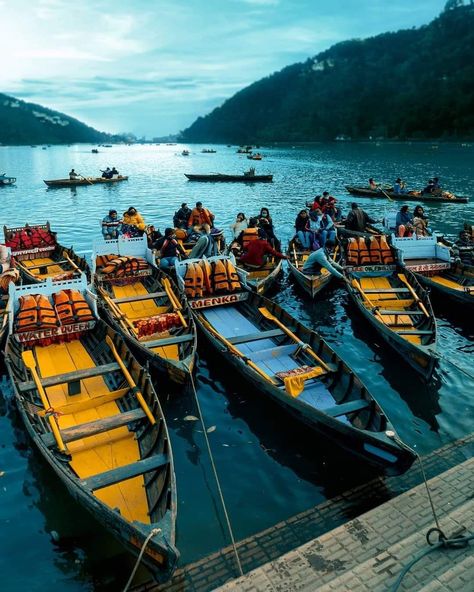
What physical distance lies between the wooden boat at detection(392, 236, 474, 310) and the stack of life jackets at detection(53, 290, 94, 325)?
13027 mm

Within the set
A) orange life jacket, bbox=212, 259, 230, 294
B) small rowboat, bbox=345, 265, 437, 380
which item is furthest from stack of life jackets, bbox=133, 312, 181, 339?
small rowboat, bbox=345, 265, 437, 380

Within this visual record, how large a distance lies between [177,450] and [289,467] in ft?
8.98

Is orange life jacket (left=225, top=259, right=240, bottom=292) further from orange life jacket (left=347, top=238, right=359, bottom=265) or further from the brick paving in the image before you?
the brick paving

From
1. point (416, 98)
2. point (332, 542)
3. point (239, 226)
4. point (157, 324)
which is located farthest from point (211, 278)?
point (416, 98)

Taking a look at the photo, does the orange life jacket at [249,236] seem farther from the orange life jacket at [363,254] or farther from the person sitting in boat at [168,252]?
the orange life jacket at [363,254]

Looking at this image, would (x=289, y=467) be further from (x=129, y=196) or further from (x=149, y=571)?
(x=129, y=196)

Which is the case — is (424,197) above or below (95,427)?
above

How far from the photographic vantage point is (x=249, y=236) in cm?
2178

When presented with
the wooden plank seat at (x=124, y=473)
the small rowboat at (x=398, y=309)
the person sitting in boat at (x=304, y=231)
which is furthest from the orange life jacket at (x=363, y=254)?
the wooden plank seat at (x=124, y=473)

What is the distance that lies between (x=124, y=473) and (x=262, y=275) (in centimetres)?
1329

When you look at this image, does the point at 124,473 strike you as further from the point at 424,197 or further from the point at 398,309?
the point at 424,197

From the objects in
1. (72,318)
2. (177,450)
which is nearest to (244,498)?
(177,450)

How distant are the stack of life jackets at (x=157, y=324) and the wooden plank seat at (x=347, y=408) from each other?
6.40 m

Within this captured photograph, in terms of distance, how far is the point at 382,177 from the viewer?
70.0 m
